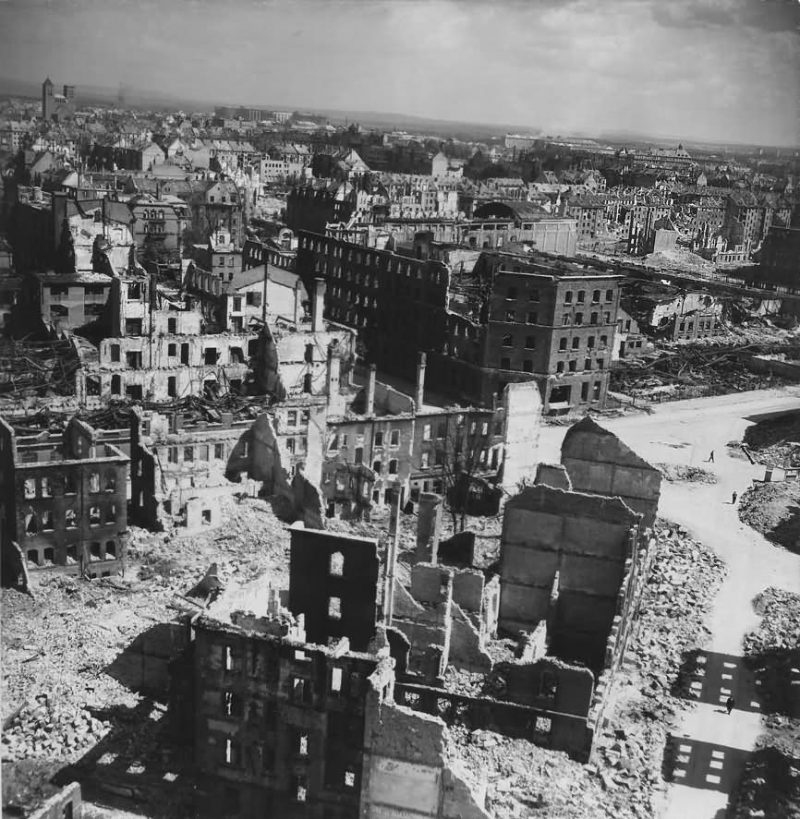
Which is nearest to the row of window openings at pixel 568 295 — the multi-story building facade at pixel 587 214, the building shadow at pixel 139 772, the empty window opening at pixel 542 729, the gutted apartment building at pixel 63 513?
the gutted apartment building at pixel 63 513

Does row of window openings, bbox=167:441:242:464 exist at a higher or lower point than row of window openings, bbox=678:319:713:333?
lower

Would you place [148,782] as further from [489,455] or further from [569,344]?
[569,344]

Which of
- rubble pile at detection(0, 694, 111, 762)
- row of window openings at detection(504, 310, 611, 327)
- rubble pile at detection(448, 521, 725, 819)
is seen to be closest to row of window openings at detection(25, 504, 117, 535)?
rubble pile at detection(0, 694, 111, 762)

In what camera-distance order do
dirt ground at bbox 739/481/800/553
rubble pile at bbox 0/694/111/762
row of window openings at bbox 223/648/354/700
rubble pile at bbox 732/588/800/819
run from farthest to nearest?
dirt ground at bbox 739/481/800/553
rubble pile at bbox 732/588/800/819
rubble pile at bbox 0/694/111/762
row of window openings at bbox 223/648/354/700

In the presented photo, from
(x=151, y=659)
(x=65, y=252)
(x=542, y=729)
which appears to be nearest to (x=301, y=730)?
(x=542, y=729)

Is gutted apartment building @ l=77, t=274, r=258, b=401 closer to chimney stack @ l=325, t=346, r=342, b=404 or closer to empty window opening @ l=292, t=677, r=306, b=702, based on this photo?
chimney stack @ l=325, t=346, r=342, b=404
